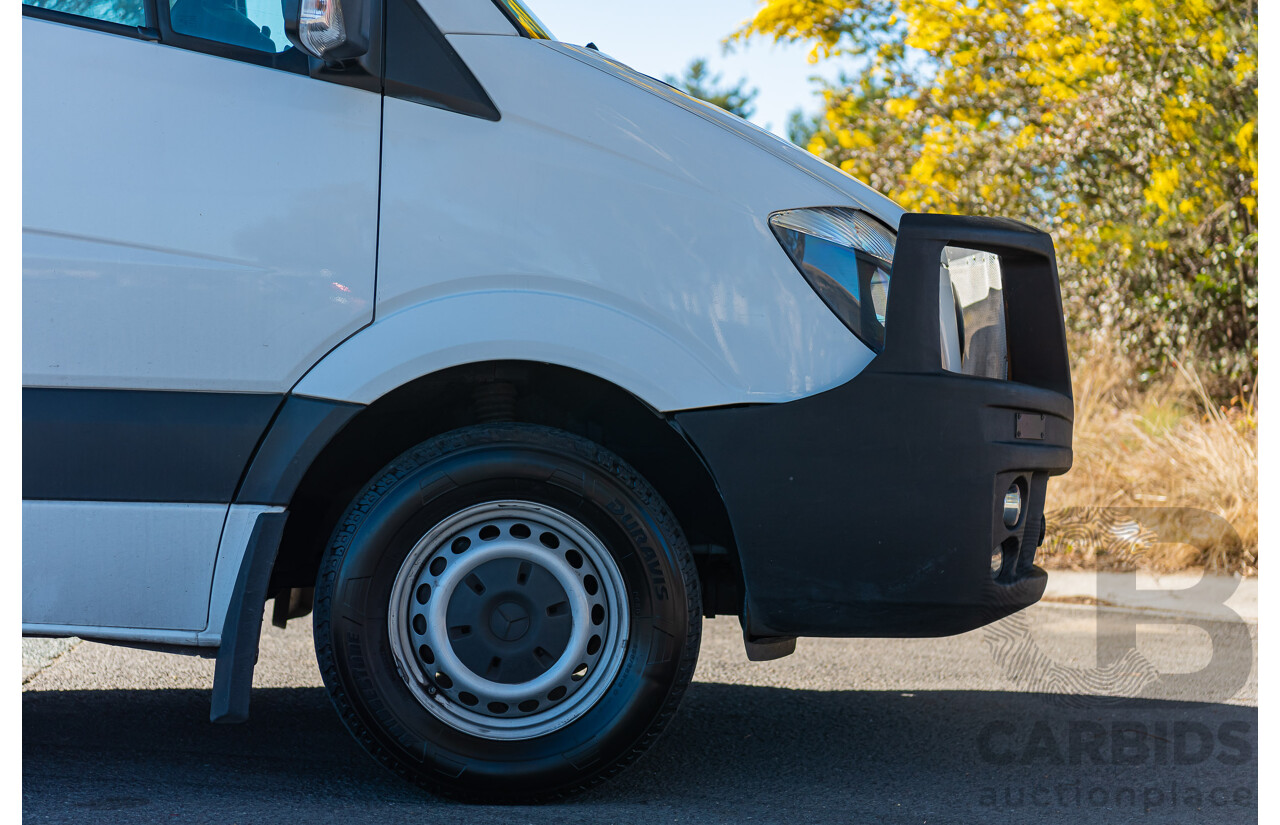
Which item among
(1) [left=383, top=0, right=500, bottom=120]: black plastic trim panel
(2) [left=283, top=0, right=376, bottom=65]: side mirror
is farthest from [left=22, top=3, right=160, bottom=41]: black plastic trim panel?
(1) [left=383, top=0, right=500, bottom=120]: black plastic trim panel

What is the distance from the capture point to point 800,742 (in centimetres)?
351

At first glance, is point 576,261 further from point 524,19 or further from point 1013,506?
point 1013,506

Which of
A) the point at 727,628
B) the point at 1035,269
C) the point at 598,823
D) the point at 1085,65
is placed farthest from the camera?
the point at 1085,65

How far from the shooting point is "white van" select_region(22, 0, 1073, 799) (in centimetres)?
273

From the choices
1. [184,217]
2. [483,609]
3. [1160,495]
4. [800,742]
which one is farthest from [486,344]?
[1160,495]

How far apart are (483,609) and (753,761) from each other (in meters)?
1.02

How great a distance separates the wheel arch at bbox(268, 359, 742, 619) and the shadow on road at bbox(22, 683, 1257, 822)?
0.53 meters

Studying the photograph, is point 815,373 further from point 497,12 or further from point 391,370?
point 497,12

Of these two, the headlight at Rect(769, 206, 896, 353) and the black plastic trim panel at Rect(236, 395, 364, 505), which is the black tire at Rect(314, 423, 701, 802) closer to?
the black plastic trim panel at Rect(236, 395, 364, 505)

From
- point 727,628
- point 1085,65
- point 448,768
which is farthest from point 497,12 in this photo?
point 1085,65

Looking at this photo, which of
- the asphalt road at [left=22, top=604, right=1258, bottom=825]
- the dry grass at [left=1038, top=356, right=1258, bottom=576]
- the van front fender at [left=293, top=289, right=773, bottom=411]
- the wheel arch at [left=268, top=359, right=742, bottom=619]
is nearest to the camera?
the van front fender at [left=293, top=289, right=773, bottom=411]

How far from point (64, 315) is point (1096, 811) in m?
2.88

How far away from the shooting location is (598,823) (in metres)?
2.69

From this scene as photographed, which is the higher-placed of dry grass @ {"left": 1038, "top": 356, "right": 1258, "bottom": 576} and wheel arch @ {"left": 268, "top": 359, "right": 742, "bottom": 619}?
wheel arch @ {"left": 268, "top": 359, "right": 742, "bottom": 619}
